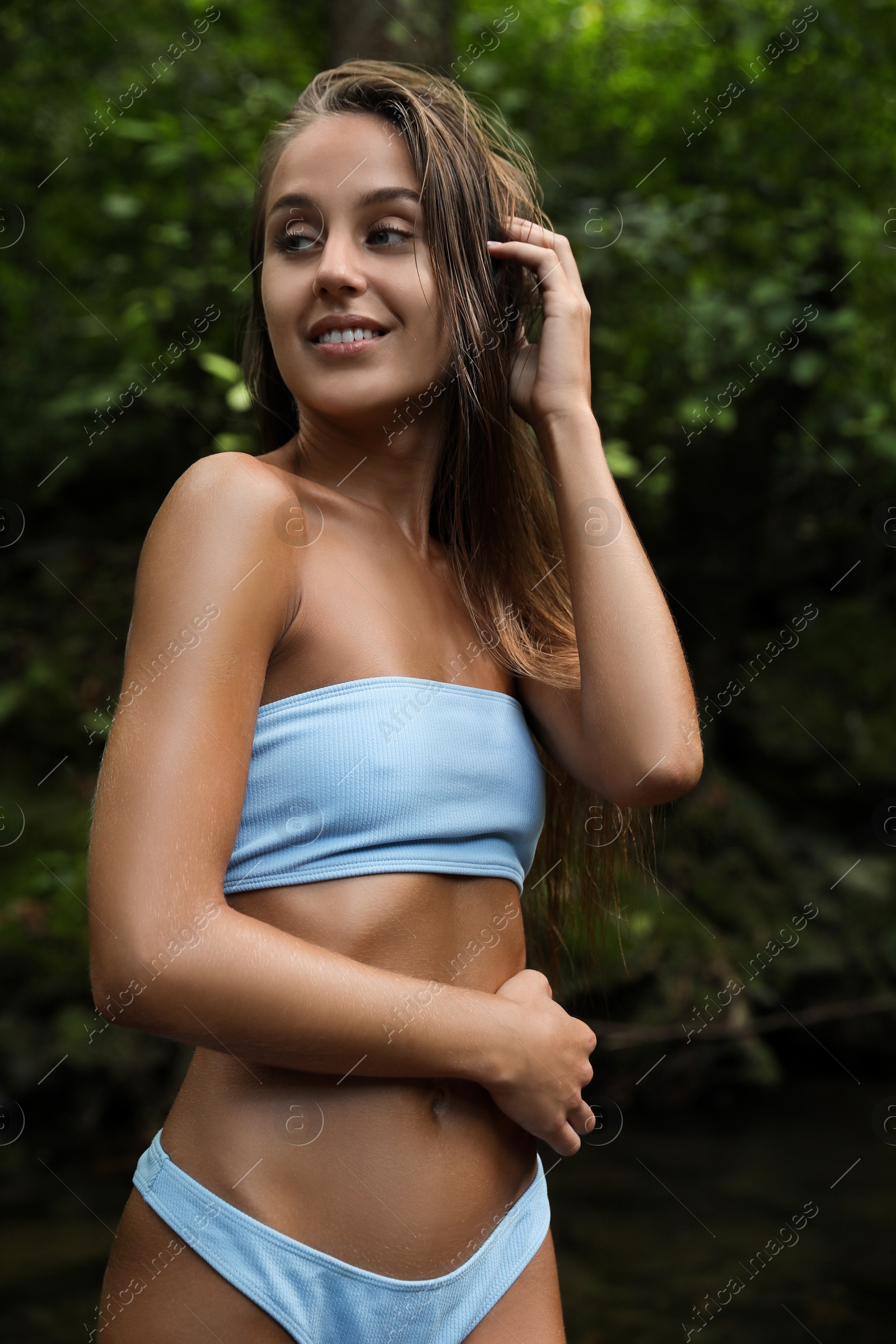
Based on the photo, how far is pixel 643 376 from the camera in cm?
496

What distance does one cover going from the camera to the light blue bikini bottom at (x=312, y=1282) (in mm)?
1051

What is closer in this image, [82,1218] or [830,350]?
[82,1218]

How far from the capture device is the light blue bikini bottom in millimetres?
1051

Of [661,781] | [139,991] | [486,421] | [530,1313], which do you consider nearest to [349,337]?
[486,421]

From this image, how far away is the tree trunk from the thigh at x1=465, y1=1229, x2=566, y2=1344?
10.7 feet

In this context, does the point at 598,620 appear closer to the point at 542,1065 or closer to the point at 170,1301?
the point at 542,1065

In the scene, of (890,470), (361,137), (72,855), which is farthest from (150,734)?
(890,470)

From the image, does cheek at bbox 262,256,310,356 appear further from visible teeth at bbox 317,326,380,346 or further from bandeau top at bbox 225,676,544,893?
bandeau top at bbox 225,676,544,893

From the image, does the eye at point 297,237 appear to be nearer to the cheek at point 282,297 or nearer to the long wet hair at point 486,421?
the cheek at point 282,297

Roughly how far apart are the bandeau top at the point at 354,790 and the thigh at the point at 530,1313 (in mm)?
428

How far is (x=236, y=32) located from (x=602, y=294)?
1.99m

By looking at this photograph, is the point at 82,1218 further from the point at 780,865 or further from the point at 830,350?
the point at 830,350

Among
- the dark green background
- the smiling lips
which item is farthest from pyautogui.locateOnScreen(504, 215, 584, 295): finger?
the dark green background

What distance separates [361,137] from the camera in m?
1.28
